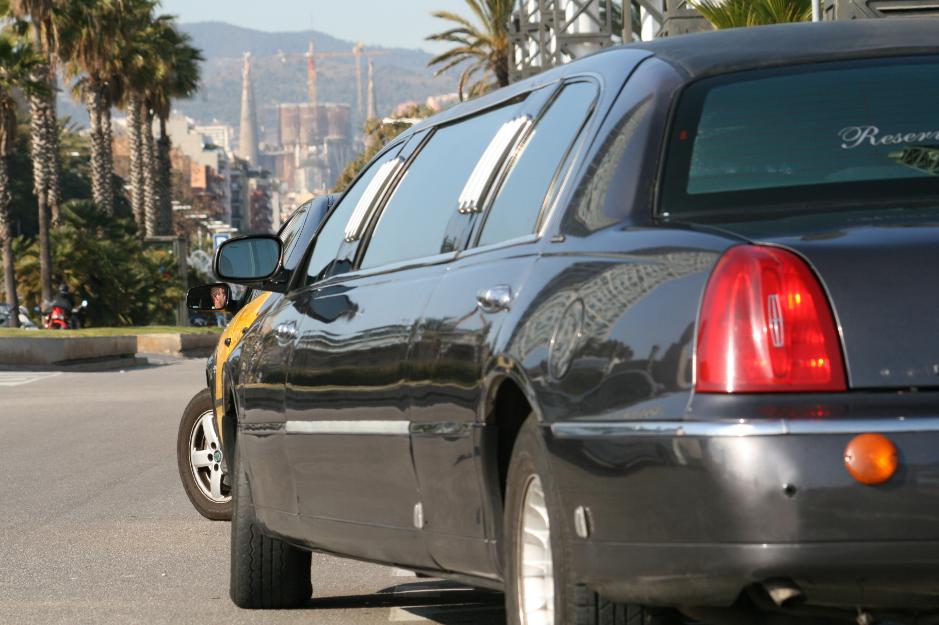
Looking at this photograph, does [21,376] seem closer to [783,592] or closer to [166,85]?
[783,592]

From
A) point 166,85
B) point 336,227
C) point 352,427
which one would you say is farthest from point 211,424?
point 166,85

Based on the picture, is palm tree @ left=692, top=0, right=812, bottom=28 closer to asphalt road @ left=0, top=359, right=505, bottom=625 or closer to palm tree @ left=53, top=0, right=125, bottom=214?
asphalt road @ left=0, top=359, right=505, bottom=625

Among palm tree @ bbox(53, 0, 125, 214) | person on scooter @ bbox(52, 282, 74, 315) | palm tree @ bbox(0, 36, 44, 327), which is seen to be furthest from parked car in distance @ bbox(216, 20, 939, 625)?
palm tree @ bbox(53, 0, 125, 214)

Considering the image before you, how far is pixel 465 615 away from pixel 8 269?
45186 millimetres

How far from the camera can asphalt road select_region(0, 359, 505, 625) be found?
7.19 meters

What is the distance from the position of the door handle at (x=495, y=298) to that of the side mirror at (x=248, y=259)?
227 centimetres

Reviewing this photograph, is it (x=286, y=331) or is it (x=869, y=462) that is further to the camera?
(x=286, y=331)

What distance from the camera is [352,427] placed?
578 cm

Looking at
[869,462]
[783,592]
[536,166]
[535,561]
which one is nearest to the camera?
[869,462]

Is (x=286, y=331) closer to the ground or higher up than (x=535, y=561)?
higher up

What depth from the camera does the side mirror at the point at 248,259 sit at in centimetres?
713

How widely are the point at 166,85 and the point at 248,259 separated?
6543cm

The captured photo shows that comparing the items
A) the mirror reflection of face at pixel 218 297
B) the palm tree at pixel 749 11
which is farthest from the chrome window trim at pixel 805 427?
the palm tree at pixel 749 11

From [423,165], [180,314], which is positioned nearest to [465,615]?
[423,165]
